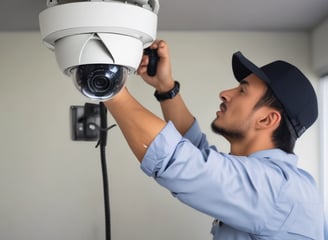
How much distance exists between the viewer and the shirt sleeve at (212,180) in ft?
2.19

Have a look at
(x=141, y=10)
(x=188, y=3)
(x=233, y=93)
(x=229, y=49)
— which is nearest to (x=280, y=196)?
(x=233, y=93)

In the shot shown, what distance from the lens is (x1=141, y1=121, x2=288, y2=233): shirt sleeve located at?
67 centimetres

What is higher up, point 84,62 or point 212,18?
point 212,18

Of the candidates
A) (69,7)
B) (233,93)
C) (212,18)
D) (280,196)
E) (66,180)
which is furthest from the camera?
(66,180)

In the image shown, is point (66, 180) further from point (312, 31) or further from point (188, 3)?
point (312, 31)

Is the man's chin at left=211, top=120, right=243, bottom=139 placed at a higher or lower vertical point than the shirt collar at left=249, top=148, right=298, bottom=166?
higher

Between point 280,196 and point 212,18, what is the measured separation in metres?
0.70

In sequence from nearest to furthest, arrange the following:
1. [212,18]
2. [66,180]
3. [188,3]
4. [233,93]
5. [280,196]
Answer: [280,196] → [233,93] → [188,3] → [212,18] → [66,180]

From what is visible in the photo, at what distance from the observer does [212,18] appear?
128 cm

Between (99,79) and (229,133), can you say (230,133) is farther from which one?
(99,79)

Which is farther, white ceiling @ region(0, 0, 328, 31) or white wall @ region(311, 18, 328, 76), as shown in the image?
white wall @ region(311, 18, 328, 76)

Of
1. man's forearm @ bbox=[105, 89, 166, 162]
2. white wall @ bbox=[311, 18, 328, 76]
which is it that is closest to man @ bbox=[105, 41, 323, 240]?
man's forearm @ bbox=[105, 89, 166, 162]

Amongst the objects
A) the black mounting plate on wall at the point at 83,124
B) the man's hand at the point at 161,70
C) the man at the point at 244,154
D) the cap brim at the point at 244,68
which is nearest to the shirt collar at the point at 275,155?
the man at the point at 244,154

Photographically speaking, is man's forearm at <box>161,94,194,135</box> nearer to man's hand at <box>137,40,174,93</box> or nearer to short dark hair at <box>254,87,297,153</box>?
man's hand at <box>137,40,174,93</box>
